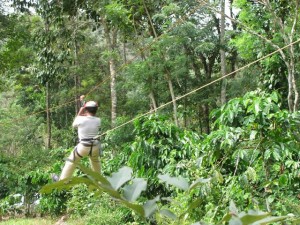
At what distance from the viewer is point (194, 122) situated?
14.3 meters

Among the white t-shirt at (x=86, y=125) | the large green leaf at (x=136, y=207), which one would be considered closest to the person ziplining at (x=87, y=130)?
the white t-shirt at (x=86, y=125)

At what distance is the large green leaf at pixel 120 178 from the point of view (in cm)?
50

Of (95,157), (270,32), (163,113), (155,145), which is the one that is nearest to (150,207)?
(95,157)

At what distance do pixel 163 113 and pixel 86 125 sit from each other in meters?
7.07

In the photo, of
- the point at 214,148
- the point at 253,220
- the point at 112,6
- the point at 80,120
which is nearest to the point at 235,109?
the point at 214,148

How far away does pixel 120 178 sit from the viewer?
0.51 m

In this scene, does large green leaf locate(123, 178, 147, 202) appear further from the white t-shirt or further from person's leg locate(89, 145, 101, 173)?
person's leg locate(89, 145, 101, 173)

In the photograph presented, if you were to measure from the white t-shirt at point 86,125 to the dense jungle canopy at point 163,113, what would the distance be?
187 mm

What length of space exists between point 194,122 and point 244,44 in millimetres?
6717

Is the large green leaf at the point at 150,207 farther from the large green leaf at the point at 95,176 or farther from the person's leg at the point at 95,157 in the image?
the person's leg at the point at 95,157

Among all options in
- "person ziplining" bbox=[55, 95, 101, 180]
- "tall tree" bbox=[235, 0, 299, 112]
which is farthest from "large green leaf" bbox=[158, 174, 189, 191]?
"tall tree" bbox=[235, 0, 299, 112]

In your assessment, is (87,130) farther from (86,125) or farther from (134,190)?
(134,190)

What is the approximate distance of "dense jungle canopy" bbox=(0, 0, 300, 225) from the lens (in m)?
3.21

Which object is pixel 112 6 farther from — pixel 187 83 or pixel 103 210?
pixel 103 210
